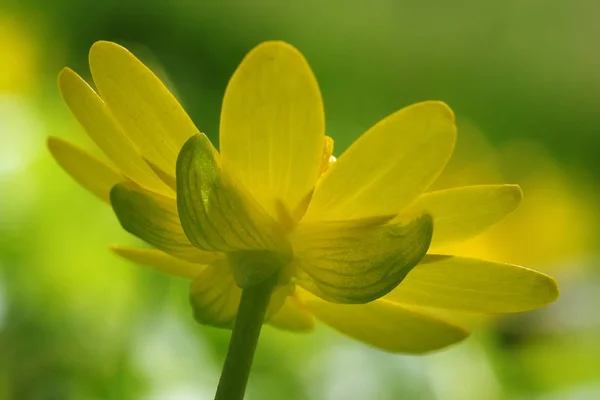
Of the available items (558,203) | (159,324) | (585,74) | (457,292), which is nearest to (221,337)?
(159,324)

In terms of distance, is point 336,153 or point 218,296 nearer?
point 218,296

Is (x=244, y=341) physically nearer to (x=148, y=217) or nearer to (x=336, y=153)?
(x=148, y=217)

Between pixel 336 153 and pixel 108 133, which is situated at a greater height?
pixel 336 153

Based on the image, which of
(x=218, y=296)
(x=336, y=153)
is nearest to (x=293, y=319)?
(x=218, y=296)

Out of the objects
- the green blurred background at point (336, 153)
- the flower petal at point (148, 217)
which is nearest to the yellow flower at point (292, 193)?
the flower petal at point (148, 217)

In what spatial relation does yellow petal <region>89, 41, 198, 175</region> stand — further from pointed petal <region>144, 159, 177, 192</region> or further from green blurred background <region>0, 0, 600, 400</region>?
green blurred background <region>0, 0, 600, 400</region>
